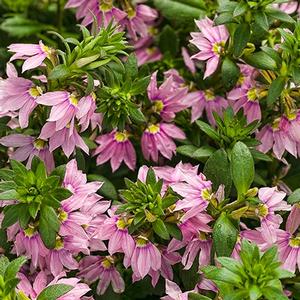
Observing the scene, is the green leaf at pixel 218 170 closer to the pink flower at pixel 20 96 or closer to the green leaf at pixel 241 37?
the green leaf at pixel 241 37

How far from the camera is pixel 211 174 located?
1471 millimetres

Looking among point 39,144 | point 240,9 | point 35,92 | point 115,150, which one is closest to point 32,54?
point 35,92

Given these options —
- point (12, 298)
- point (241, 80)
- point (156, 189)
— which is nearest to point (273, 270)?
point (156, 189)

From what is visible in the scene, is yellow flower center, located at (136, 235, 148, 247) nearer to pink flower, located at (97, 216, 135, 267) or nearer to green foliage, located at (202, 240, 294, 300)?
pink flower, located at (97, 216, 135, 267)

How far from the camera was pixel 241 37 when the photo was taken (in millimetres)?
1522

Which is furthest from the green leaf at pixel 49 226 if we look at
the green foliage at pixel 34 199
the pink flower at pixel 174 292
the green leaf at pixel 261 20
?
the green leaf at pixel 261 20

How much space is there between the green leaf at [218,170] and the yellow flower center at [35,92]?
337 millimetres

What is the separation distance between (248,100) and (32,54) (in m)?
0.45

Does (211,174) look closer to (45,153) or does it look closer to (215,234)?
(215,234)

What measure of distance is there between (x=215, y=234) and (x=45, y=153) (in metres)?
0.38

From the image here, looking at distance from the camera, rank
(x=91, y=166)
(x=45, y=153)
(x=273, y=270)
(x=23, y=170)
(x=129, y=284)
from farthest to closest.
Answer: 1. (x=91, y=166)
2. (x=129, y=284)
3. (x=45, y=153)
4. (x=23, y=170)
5. (x=273, y=270)

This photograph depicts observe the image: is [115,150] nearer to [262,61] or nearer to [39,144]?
[39,144]

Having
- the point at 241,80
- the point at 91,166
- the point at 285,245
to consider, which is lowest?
the point at 91,166

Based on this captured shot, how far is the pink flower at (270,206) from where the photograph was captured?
1.37 m
